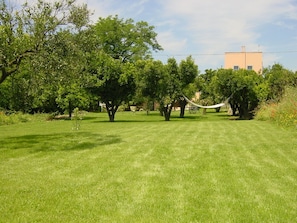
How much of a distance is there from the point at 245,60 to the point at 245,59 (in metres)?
0.16

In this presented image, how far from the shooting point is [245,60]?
167ft

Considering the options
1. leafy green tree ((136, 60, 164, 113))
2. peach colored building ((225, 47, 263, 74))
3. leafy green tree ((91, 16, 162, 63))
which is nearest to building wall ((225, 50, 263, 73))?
peach colored building ((225, 47, 263, 74))

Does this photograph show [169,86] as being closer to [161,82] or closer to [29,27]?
[161,82]

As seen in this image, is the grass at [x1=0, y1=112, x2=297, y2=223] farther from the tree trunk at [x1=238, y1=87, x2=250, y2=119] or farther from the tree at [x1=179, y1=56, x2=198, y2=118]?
the tree trunk at [x1=238, y1=87, x2=250, y2=119]

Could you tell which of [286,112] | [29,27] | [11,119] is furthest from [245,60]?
[29,27]

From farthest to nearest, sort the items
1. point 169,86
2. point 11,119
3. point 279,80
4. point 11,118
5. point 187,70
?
point 279,80, point 187,70, point 169,86, point 11,118, point 11,119

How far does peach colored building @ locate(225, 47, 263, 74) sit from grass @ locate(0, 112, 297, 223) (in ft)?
138

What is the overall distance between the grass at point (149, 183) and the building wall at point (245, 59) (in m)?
42.0

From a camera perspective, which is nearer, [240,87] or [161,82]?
[161,82]

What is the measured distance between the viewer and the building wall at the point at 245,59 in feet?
167

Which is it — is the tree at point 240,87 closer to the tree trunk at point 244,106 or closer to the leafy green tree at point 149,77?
the tree trunk at point 244,106

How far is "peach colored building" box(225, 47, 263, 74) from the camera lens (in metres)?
50.9

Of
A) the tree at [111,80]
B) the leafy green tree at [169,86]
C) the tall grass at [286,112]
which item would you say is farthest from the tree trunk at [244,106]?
the tree at [111,80]

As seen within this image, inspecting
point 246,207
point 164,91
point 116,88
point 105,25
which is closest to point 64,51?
point 246,207
